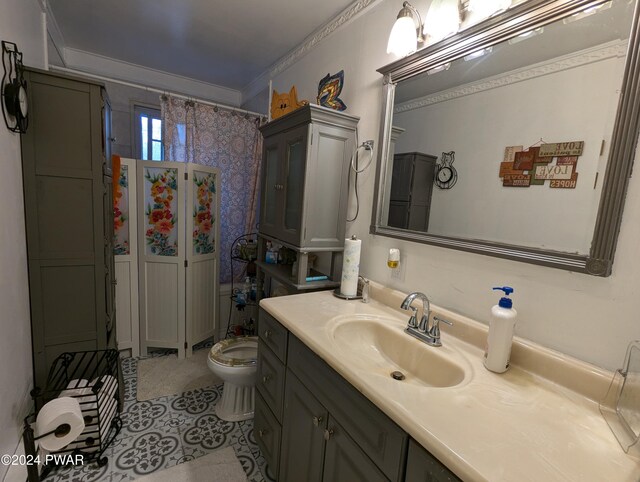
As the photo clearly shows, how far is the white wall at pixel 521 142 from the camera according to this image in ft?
2.67

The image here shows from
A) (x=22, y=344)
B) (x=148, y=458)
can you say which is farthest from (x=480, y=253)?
(x=22, y=344)

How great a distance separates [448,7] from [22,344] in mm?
2379

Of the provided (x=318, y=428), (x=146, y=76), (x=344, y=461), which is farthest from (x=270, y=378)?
(x=146, y=76)

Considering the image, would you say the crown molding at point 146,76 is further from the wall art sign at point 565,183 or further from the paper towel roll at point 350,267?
the wall art sign at point 565,183

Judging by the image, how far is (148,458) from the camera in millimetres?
1497

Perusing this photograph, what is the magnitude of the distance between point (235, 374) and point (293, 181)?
44.8 inches

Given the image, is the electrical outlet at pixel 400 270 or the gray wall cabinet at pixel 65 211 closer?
the electrical outlet at pixel 400 270

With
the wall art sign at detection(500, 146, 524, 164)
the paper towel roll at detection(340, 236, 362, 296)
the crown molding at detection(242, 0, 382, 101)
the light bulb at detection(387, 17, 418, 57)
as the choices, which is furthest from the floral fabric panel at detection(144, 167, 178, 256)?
the wall art sign at detection(500, 146, 524, 164)

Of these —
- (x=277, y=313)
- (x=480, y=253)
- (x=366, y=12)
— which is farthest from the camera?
(x=366, y=12)

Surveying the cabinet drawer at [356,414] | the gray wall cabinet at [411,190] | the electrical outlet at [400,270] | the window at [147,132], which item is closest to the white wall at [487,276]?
the electrical outlet at [400,270]

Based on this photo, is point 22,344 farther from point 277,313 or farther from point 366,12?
point 366,12

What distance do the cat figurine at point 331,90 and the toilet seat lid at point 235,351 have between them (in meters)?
1.60

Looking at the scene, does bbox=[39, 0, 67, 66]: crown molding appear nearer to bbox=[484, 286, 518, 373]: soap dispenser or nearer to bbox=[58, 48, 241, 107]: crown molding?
bbox=[58, 48, 241, 107]: crown molding

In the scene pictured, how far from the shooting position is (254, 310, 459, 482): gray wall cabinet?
27.3 inches
